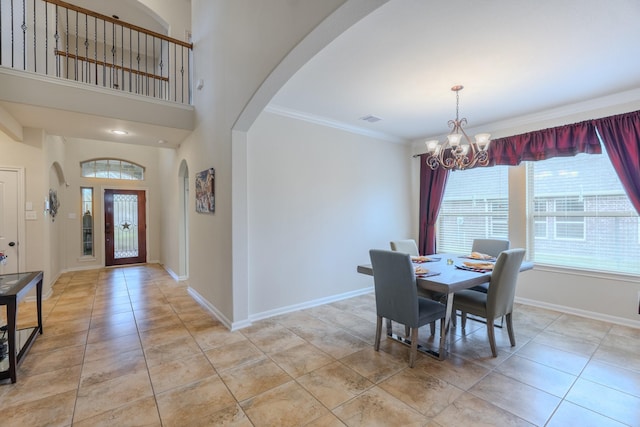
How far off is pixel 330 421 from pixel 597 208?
412cm

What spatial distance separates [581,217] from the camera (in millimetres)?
3770

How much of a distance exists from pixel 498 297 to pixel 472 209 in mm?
2570

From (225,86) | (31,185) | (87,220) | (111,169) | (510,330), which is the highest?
(225,86)

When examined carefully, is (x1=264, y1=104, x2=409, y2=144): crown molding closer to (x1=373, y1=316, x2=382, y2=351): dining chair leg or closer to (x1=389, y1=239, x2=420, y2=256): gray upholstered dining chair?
(x1=389, y1=239, x2=420, y2=256): gray upholstered dining chair

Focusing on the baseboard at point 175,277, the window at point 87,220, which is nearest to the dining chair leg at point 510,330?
the baseboard at point 175,277

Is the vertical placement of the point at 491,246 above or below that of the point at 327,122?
below

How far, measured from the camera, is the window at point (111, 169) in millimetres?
6754

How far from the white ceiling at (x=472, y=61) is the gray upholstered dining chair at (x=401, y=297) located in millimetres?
1784

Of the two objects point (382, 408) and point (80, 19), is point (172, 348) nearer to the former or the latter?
point (382, 408)

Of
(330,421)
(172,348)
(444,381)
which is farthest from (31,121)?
(444,381)

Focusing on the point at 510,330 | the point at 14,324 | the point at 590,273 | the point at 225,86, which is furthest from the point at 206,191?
the point at 590,273

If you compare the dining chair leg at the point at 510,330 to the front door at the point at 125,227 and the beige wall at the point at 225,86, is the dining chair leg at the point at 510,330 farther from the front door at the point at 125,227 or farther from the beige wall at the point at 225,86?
the front door at the point at 125,227

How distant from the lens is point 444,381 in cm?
228

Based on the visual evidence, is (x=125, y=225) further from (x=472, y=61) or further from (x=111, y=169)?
(x=472, y=61)
